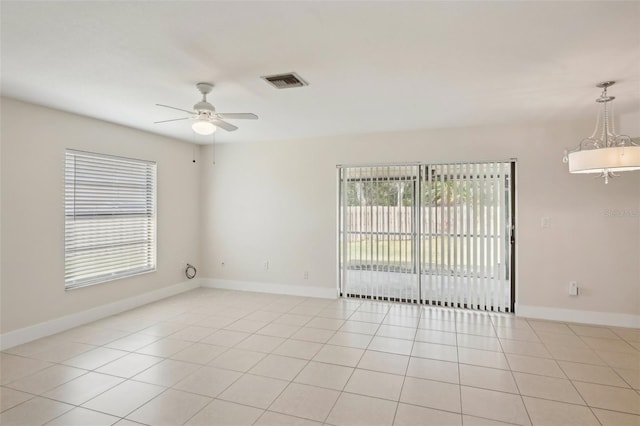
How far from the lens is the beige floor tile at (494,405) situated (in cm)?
229

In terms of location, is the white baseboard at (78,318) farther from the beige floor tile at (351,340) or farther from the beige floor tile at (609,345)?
the beige floor tile at (609,345)

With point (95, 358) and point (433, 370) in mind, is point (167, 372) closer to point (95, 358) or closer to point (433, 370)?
Answer: point (95, 358)

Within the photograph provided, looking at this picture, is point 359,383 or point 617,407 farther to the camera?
point 359,383

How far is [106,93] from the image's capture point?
3311 mm

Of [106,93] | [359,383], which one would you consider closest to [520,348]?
[359,383]

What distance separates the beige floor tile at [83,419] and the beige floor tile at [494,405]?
241 cm

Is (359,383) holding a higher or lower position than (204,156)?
lower

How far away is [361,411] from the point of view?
93.1 inches

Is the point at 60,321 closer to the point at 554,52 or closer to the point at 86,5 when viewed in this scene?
the point at 86,5

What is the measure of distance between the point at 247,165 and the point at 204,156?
90 centimetres

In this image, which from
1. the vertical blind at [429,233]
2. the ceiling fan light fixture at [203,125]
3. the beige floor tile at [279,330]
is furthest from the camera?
the vertical blind at [429,233]

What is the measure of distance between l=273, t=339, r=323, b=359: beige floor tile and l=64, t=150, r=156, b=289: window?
8.62 feet

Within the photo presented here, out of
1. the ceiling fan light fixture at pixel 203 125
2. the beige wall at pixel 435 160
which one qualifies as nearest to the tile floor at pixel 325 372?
the beige wall at pixel 435 160

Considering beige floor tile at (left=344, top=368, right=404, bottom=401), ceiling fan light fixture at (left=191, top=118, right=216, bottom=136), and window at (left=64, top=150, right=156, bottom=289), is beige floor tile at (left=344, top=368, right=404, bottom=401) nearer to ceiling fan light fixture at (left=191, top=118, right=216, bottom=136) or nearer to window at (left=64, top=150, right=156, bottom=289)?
ceiling fan light fixture at (left=191, top=118, right=216, bottom=136)
